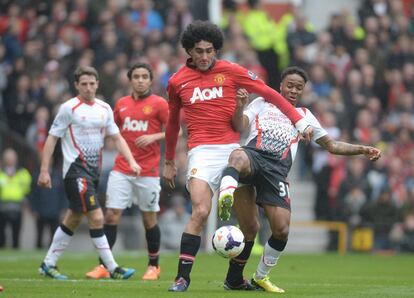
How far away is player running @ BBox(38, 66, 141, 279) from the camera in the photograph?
1456 cm

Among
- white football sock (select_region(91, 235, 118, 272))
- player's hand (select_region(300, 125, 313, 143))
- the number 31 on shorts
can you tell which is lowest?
white football sock (select_region(91, 235, 118, 272))

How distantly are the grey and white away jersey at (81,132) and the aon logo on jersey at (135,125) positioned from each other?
27.7 inches

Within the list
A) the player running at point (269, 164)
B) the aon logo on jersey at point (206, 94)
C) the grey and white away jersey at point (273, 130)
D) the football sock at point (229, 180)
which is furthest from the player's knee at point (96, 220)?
the football sock at point (229, 180)

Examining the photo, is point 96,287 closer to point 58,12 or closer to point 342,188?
point 342,188

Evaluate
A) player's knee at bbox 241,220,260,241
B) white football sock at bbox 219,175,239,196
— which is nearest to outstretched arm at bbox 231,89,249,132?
white football sock at bbox 219,175,239,196

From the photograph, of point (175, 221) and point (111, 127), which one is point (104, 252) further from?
point (175, 221)

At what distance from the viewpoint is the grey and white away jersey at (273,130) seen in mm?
12523

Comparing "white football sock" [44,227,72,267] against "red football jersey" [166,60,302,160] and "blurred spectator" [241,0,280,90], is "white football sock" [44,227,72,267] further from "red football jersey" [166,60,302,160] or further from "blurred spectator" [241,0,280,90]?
"blurred spectator" [241,0,280,90]

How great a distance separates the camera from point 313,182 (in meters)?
26.3

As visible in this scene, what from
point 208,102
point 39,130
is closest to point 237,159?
point 208,102

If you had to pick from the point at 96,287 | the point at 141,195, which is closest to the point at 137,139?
the point at 141,195

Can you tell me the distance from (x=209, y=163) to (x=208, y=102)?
63cm

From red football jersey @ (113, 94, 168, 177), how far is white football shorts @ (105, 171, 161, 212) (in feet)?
0.30

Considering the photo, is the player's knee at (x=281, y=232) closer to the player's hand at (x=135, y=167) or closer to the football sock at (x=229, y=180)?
the football sock at (x=229, y=180)
